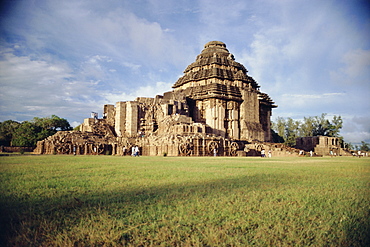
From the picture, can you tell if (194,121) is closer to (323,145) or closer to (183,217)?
(323,145)

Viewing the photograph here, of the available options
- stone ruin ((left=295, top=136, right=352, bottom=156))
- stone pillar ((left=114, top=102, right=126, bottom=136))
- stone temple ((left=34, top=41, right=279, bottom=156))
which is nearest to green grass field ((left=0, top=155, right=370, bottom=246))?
stone temple ((left=34, top=41, right=279, bottom=156))

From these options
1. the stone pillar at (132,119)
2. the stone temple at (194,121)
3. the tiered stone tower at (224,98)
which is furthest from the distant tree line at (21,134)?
the tiered stone tower at (224,98)

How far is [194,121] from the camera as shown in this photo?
146 feet

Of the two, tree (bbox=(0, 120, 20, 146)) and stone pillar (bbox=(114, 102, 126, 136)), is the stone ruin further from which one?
tree (bbox=(0, 120, 20, 146))

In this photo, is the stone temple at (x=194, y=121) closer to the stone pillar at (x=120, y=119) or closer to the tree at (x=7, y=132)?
the stone pillar at (x=120, y=119)

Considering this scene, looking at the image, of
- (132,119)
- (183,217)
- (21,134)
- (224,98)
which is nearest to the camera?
(183,217)

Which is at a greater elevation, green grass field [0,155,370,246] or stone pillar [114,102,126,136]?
stone pillar [114,102,126,136]

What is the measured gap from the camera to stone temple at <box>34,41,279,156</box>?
95.4 feet

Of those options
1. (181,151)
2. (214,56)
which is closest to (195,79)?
(214,56)

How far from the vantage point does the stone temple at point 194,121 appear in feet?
95.4

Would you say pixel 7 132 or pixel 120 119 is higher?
pixel 120 119

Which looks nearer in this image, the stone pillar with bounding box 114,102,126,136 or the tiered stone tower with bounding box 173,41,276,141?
the stone pillar with bounding box 114,102,126,136

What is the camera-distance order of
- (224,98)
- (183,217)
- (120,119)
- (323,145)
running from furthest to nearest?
(224,98) < (323,145) < (120,119) < (183,217)

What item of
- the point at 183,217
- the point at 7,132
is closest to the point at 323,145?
the point at 183,217
